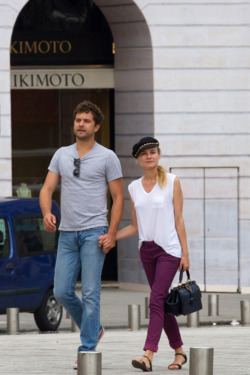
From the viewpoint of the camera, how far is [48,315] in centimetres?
1405

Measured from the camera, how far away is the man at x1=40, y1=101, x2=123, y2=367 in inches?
337

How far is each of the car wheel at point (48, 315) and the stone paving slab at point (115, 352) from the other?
1894mm

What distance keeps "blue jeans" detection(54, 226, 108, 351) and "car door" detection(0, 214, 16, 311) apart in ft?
16.1

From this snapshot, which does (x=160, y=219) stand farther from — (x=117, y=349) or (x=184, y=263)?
(x=117, y=349)

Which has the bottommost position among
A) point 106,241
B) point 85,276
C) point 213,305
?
point 213,305

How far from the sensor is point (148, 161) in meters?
8.94

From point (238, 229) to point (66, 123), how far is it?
3.56 meters

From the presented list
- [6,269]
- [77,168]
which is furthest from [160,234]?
[6,269]

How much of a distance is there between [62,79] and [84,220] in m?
11.8

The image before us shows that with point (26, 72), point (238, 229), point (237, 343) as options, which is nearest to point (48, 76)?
point (26, 72)

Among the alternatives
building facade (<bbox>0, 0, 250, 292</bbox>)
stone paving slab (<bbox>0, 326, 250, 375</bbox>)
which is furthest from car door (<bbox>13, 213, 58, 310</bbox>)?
building facade (<bbox>0, 0, 250, 292</bbox>)

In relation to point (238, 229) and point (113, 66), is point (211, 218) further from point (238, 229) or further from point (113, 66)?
point (113, 66)

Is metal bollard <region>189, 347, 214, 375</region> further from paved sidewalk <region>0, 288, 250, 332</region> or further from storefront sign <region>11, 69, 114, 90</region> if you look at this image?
storefront sign <region>11, 69, 114, 90</region>

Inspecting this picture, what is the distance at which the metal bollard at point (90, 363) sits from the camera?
7320 millimetres
